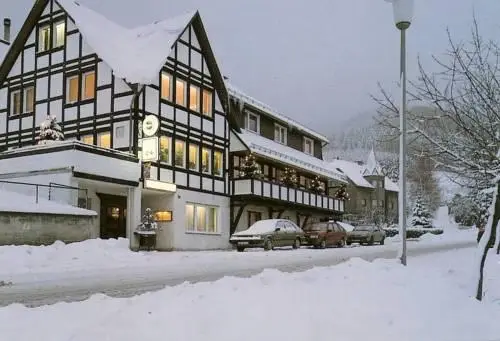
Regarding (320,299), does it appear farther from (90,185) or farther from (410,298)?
(90,185)

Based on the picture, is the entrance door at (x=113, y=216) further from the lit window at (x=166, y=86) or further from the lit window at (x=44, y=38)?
the lit window at (x=44, y=38)

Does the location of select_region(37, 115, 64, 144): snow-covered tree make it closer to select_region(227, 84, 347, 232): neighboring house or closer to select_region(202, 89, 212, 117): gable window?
select_region(202, 89, 212, 117): gable window

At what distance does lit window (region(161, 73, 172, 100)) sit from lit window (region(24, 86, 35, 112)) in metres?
7.69

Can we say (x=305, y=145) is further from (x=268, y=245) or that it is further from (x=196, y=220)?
(x=268, y=245)

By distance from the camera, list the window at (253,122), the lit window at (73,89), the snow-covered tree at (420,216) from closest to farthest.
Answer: the lit window at (73,89), the window at (253,122), the snow-covered tree at (420,216)

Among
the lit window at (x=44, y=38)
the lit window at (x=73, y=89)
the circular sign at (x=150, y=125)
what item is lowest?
the circular sign at (x=150, y=125)

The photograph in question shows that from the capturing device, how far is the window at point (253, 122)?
39584 mm

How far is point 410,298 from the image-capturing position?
8031mm

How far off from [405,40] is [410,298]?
698cm

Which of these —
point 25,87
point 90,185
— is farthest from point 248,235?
point 25,87

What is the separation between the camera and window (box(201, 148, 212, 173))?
108 feet

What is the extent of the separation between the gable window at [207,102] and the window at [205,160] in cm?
221

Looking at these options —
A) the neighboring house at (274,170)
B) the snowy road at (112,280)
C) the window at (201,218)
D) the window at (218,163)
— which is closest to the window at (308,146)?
the neighboring house at (274,170)

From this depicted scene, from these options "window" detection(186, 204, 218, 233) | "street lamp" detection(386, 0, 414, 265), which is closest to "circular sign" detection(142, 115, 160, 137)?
"window" detection(186, 204, 218, 233)
